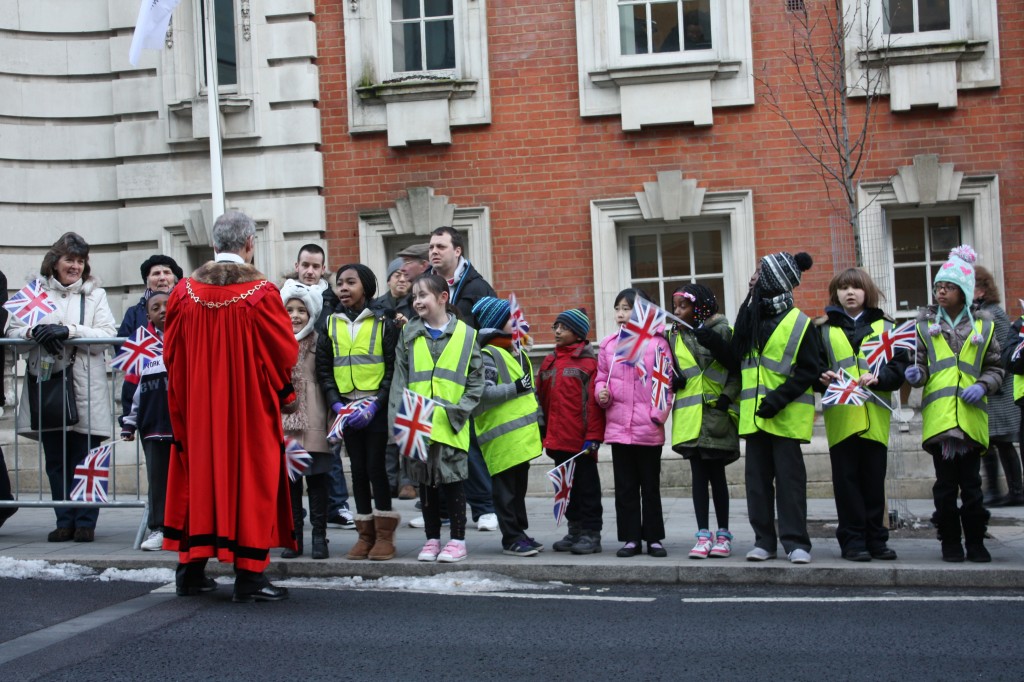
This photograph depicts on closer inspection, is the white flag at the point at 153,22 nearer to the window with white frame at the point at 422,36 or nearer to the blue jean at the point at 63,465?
the window with white frame at the point at 422,36

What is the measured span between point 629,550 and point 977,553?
214cm

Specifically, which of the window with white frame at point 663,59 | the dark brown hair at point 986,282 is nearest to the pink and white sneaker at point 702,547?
the dark brown hair at point 986,282

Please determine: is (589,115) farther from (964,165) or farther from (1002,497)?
(1002,497)

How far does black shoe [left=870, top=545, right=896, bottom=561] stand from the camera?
8.36 meters

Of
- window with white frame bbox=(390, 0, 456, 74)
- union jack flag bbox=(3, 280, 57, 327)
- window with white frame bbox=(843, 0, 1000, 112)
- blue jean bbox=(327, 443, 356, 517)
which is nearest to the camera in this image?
union jack flag bbox=(3, 280, 57, 327)

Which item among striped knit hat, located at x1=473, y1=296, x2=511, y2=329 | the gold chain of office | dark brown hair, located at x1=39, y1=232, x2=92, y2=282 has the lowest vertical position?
striped knit hat, located at x1=473, y1=296, x2=511, y2=329

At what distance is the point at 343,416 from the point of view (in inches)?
335

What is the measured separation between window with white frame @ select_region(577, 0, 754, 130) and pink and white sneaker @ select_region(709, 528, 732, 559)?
6049 mm

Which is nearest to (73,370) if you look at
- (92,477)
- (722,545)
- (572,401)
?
(92,477)

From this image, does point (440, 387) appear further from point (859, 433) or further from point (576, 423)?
point (859, 433)

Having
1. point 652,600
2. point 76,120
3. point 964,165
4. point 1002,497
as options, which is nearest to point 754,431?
point 652,600

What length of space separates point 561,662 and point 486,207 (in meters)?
8.49

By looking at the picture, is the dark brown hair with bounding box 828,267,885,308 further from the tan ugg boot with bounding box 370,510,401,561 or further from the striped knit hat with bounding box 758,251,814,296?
the tan ugg boot with bounding box 370,510,401,561

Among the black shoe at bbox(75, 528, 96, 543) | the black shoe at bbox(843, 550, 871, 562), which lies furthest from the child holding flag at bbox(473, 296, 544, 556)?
the black shoe at bbox(75, 528, 96, 543)
